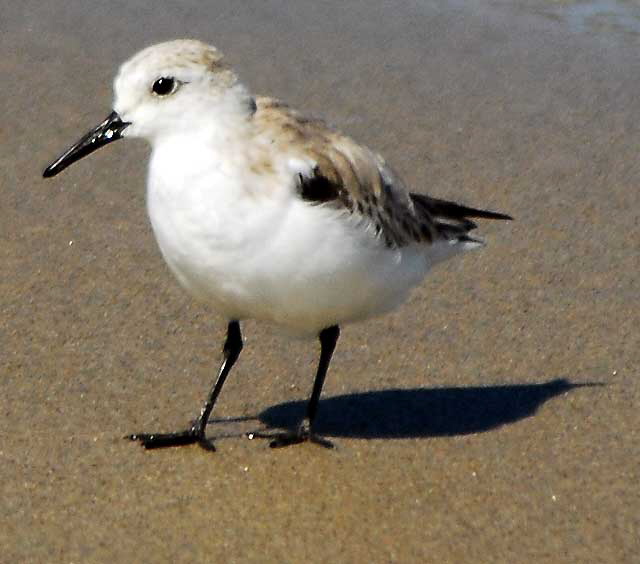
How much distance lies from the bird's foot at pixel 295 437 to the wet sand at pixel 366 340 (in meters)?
0.05

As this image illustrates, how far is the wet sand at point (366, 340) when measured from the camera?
14.4 feet

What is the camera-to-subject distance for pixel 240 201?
175 inches

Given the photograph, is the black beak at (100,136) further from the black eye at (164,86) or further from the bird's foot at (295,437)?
the bird's foot at (295,437)

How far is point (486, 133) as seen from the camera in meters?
7.60

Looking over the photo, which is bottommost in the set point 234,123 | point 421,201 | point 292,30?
point 292,30

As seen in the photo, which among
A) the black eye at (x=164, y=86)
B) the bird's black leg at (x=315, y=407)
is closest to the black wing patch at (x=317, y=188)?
the black eye at (x=164, y=86)

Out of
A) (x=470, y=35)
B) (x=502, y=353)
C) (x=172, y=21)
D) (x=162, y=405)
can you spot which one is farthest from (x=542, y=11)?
(x=162, y=405)

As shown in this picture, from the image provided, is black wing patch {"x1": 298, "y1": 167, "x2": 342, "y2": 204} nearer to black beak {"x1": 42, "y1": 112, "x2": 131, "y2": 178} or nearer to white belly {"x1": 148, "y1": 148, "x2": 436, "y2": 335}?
white belly {"x1": 148, "y1": 148, "x2": 436, "y2": 335}

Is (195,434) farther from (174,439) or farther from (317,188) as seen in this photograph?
(317,188)

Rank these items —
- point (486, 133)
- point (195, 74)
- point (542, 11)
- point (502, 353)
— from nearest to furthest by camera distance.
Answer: point (195, 74), point (502, 353), point (486, 133), point (542, 11)

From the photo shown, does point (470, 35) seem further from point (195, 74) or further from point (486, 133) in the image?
point (195, 74)

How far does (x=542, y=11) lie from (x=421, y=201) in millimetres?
4144

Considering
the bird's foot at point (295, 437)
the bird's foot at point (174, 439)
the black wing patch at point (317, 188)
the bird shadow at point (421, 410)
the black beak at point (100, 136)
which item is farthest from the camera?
the bird shadow at point (421, 410)

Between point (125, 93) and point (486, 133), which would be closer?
point (125, 93)
